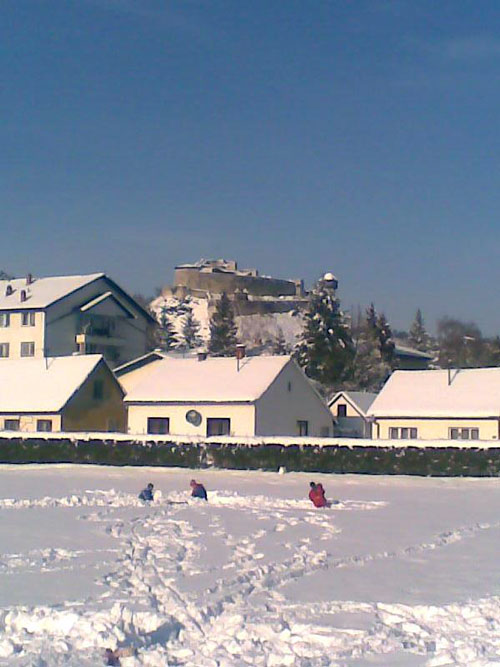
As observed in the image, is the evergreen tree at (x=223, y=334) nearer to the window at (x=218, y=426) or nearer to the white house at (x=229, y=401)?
the white house at (x=229, y=401)

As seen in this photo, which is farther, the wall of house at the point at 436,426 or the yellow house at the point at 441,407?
the yellow house at the point at 441,407

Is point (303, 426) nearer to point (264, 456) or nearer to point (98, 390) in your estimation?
point (98, 390)

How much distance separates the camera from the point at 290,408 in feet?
166

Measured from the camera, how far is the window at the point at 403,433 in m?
46.9

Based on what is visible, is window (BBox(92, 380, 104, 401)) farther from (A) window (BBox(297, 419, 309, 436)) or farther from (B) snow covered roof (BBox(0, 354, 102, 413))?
(A) window (BBox(297, 419, 309, 436))

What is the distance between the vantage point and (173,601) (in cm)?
1238

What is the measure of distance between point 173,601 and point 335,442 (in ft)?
86.7

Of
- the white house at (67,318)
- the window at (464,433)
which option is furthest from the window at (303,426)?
the white house at (67,318)

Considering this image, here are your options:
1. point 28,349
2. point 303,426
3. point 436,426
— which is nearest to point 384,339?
point 28,349

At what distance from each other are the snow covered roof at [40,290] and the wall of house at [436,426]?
34.1 meters

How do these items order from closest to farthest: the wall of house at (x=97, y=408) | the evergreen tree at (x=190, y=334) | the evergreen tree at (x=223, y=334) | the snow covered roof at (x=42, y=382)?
1. the snow covered roof at (x=42, y=382)
2. the wall of house at (x=97, y=408)
3. the evergreen tree at (x=223, y=334)
4. the evergreen tree at (x=190, y=334)

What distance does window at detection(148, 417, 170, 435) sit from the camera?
164ft

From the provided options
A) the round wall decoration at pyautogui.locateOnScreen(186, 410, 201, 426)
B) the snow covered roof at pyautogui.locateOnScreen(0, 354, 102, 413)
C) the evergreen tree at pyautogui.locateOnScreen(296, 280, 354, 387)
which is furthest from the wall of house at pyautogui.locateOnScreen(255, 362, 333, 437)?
the evergreen tree at pyautogui.locateOnScreen(296, 280, 354, 387)

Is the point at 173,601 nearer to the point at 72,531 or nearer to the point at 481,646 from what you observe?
the point at 481,646
